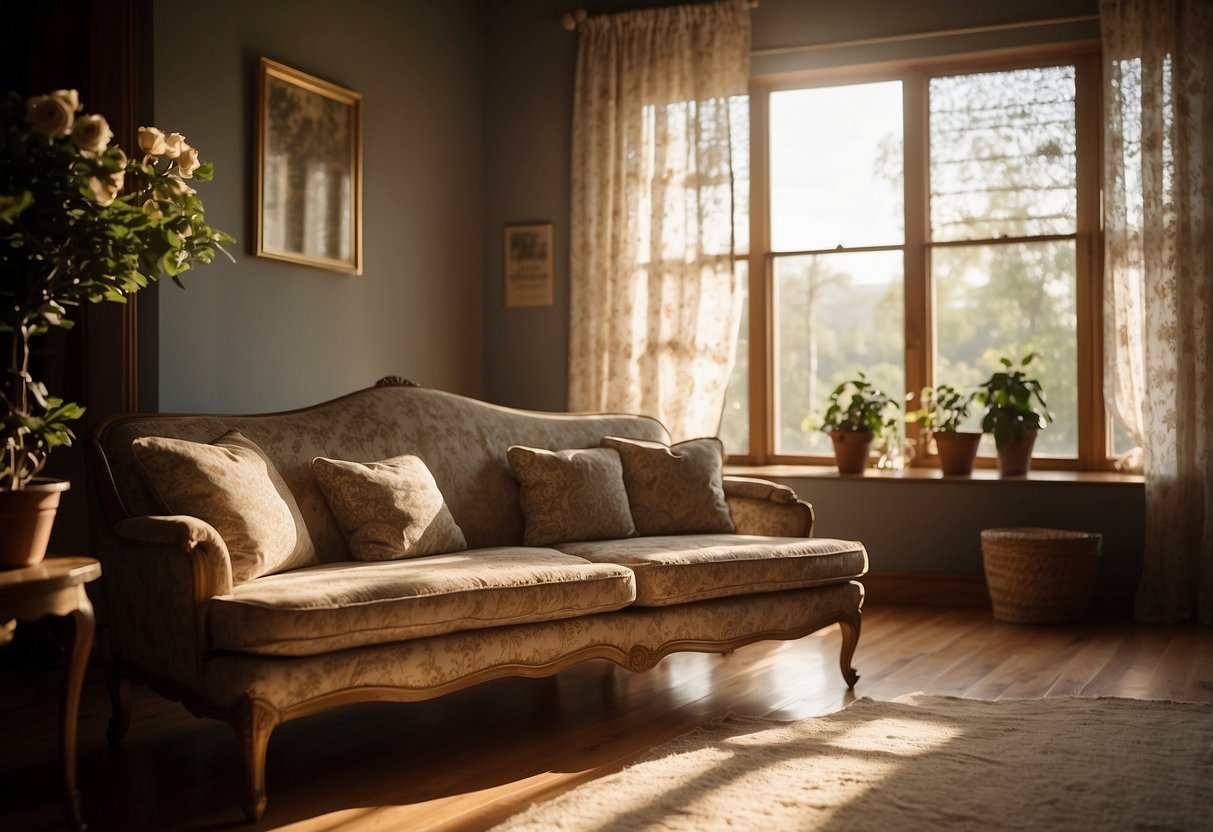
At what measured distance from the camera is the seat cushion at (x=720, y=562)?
3314 mm

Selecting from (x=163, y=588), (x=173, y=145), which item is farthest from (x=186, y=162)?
(x=163, y=588)

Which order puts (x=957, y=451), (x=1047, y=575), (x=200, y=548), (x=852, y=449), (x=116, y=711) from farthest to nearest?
1. (x=852, y=449)
2. (x=957, y=451)
3. (x=1047, y=575)
4. (x=116, y=711)
5. (x=200, y=548)

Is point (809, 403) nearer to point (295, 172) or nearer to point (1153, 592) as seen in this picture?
point (1153, 592)

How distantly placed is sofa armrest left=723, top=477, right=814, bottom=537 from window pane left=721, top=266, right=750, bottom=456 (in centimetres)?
165

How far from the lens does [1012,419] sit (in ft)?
16.7

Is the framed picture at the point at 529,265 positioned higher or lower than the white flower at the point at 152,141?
higher

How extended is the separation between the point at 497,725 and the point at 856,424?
2.67 meters

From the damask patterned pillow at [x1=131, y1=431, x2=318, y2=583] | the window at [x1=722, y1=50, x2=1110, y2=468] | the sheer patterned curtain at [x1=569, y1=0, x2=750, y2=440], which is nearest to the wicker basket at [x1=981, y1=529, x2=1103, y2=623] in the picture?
the window at [x1=722, y1=50, x2=1110, y2=468]

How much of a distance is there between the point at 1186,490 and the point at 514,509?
2861mm

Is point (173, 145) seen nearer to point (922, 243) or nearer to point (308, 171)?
point (308, 171)

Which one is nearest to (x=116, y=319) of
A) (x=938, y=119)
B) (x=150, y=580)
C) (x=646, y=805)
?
(x=150, y=580)

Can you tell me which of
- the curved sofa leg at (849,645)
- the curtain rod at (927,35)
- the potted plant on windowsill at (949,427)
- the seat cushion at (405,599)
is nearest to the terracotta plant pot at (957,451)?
the potted plant on windowsill at (949,427)

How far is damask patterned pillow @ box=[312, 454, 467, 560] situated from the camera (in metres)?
3.30

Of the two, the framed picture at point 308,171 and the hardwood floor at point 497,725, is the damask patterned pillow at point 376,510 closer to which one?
the hardwood floor at point 497,725
